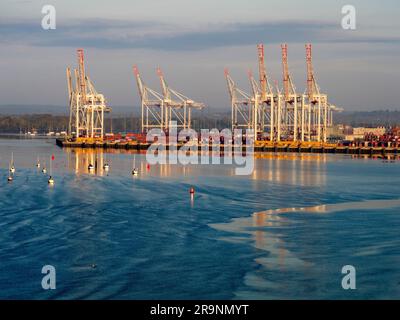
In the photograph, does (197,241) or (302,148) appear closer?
(197,241)

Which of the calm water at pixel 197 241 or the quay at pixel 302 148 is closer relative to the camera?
the calm water at pixel 197 241

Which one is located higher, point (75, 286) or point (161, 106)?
point (161, 106)

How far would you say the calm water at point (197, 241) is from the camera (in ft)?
42.4

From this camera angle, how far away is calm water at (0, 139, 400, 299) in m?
12.9

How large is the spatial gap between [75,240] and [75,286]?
4.03 meters

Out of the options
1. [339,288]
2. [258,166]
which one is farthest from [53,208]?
[258,166]

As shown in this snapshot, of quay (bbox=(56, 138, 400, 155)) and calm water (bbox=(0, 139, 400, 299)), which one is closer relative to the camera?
calm water (bbox=(0, 139, 400, 299))

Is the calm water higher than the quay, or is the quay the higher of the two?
the quay

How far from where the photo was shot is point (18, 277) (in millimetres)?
13273

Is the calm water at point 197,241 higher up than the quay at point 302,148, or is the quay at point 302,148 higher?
the quay at point 302,148

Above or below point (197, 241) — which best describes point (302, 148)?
above

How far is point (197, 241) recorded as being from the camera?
55.7 feet
